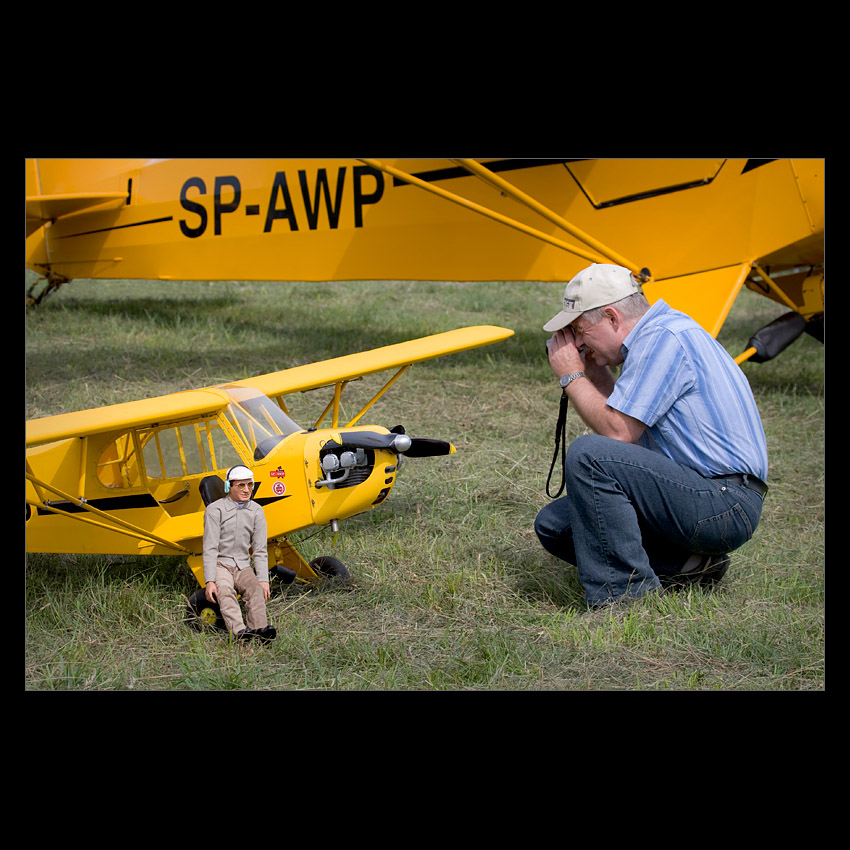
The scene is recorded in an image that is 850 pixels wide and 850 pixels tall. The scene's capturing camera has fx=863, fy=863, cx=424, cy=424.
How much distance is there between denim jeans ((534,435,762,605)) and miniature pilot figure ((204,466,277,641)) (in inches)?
51.1

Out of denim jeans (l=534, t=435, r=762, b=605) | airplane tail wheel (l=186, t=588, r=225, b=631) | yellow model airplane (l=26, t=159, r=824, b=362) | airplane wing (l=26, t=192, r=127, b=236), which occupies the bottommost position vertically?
airplane tail wheel (l=186, t=588, r=225, b=631)

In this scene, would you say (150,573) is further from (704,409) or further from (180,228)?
(180,228)

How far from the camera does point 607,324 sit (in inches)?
137

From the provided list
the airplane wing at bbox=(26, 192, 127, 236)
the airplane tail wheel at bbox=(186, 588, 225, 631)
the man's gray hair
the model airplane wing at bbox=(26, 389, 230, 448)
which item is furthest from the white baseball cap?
the airplane wing at bbox=(26, 192, 127, 236)

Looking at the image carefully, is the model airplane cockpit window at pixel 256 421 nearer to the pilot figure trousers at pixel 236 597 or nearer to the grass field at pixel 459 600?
the pilot figure trousers at pixel 236 597

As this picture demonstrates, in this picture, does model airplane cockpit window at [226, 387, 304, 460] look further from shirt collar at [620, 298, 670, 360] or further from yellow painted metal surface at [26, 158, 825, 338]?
yellow painted metal surface at [26, 158, 825, 338]

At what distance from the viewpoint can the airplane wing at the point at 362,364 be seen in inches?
174

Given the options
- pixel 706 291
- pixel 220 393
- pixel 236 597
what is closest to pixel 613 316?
pixel 220 393

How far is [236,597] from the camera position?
354 centimetres

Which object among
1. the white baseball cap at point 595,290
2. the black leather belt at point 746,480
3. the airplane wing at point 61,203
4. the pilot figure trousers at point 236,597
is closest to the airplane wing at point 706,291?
the black leather belt at point 746,480

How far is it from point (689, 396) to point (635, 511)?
1.69 feet

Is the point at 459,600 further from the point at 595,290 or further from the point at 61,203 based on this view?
the point at 61,203

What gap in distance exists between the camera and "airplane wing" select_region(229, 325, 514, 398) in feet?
14.5

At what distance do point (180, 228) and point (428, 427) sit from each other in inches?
157
